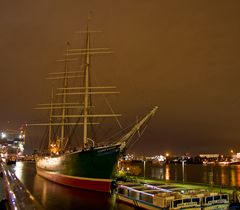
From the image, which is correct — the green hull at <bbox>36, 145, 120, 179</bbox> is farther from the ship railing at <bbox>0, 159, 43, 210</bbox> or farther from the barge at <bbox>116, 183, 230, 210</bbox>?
the barge at <bbox>116, 183, 230, 210</bbox>

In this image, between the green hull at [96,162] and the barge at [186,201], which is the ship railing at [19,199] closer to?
the green hull at [96,162]

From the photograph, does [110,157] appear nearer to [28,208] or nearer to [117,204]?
[117,204]

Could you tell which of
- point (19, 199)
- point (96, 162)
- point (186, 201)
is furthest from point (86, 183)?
point (186, 201)

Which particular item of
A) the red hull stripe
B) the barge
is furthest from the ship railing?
the barge

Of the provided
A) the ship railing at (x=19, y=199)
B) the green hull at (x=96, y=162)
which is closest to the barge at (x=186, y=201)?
the ship railing at (x=19, y=199)

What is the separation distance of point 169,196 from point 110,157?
1479cm

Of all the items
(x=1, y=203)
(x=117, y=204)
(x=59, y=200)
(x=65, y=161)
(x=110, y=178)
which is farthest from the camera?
(x=65, y=161)

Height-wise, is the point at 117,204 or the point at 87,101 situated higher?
the point at 87,101

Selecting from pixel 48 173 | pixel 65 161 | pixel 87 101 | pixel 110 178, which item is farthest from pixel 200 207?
pixel 48 173

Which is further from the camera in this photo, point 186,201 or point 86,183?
point 86,183

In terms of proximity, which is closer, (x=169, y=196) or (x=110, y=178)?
(x=169, y=196)

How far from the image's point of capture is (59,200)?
27938mm

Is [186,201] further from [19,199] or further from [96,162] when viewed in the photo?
[96,162]

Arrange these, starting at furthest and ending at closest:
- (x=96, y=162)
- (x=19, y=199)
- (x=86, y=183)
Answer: (x=86, y=183) → (x=96, y=162) → (x=19, y=199)
